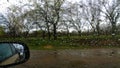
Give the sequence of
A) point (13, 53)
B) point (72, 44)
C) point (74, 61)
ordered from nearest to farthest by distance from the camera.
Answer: point (13, 53), point (74, 61), point (72, 44)

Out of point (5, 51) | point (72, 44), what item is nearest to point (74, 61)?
point (5, 51)

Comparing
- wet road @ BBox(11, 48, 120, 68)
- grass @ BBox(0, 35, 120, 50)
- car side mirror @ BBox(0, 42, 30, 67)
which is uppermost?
car side mirror @ BBox(0, 42, 30, 67)

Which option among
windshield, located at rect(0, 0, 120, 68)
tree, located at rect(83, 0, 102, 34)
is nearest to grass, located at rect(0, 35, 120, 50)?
windshield, located at rect(0, 0, 120, 68)

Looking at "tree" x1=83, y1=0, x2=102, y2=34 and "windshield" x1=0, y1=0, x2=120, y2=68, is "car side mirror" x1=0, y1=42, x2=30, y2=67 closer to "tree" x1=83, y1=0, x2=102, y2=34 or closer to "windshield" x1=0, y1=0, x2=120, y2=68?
"windshield" x1=0, y1=0, x2=120, y2=68

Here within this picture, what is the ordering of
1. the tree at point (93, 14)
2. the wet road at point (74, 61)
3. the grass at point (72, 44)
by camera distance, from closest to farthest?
the wet road at point (74, 61), the grass at point (72, 44), the tree at point (93, 14)

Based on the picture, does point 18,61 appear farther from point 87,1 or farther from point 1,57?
point 87,1

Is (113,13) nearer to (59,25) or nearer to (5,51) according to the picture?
(59,25)

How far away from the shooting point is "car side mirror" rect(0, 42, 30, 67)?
3.07m

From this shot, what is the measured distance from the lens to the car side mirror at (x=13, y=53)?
121 inches

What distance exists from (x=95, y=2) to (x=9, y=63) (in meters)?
47.3

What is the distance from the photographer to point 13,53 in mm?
3561

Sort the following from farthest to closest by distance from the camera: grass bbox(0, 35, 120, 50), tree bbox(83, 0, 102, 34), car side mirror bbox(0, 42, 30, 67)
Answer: tree bbox(83, 0, 102, 34)
grass bbox(0, 35, 120, 50)
car side mirror bbox(0, 42, 30, 67)

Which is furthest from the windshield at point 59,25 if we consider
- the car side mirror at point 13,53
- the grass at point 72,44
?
the car side mirror at point 13,53

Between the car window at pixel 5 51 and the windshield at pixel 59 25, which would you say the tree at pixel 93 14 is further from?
the car window at pixel 5 51
